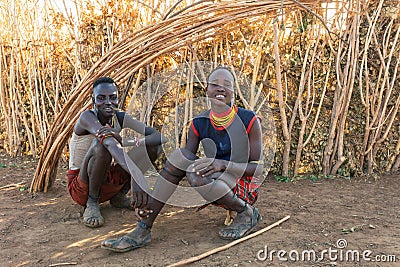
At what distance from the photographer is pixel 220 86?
2797 mm

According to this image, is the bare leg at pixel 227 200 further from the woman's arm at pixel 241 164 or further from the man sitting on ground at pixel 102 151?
the man sitting on ground at pixel 102 151

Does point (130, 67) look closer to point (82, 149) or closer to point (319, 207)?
point (82, 149)

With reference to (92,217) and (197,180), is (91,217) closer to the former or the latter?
(92,217)

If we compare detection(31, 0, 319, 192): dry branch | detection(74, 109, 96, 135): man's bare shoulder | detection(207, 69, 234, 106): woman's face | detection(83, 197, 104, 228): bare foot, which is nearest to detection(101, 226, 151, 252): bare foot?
detection(83, 197, 104, 228): bare foot

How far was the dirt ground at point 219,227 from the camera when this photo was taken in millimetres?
2596

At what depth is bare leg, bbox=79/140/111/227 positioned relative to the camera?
3.02m

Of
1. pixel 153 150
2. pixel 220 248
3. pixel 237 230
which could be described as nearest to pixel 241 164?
pixel 237 230

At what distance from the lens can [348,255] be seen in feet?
8.47

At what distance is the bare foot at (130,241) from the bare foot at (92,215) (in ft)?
1.52

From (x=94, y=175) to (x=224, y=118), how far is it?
1044 mm

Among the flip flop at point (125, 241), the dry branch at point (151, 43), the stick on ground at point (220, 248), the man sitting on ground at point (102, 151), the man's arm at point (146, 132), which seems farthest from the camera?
Answer: the dry branch at point (151, 43)

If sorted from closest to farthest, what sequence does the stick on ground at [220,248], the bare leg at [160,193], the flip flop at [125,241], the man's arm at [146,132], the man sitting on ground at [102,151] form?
1. the stick on ground at [220,248]
2. the flip flop at [125,241]
3. the bare leg at [160,193]
4. the man sitting on ground at [102,151]
5. the man's arm at [146,132]

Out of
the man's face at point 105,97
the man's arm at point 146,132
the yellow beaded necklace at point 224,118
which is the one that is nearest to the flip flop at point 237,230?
the yellow beaded necklace at point 224,118

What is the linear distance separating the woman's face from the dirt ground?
3.08ft
